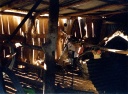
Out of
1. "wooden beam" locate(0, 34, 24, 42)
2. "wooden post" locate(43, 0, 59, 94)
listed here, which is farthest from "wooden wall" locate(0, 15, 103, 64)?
"wooden post" locate(43, 0, 59, 94)

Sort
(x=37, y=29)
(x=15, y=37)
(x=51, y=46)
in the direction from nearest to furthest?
→ (x=51, y=46)
(x=15, y=37)
(x=37, y=29)

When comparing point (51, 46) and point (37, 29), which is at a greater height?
point (51, 46)

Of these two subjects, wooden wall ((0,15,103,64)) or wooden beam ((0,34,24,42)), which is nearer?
wooden beam ((0,34,24,42))

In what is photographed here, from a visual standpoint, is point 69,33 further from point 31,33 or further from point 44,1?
point 44,1

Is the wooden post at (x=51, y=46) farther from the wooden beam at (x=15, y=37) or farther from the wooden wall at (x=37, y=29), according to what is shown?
the wooden beam at (x=15, y=37)

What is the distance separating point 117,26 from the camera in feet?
29.3

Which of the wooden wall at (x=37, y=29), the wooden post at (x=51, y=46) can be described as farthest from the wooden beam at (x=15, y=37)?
the wooden post at (x=51, y=46)

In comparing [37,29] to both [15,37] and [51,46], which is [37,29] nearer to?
[15,37]

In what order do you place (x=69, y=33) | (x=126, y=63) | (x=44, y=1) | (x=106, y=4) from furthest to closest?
(x=69, y=33) → (x=126, y=63) → (x=106, y=4) → (x=44, y=1)

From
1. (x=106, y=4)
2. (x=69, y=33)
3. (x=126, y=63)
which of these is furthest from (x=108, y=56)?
(x=106, y=4)

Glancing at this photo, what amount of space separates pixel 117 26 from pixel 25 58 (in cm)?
481

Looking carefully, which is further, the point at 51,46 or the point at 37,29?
the point at 37,29

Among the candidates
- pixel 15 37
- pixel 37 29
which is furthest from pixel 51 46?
pixel 37 29

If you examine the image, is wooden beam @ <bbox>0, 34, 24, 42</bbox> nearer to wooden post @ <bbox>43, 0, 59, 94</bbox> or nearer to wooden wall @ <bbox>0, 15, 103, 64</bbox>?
wooden wall @ <bbox>0, 15, 103, 64</bbox>
